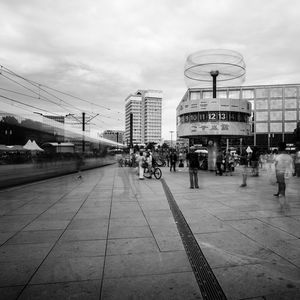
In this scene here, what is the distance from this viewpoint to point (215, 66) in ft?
75.7

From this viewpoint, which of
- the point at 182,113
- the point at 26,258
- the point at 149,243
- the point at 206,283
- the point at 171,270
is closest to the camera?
the point at 206,283

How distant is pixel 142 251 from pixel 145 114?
10246cm

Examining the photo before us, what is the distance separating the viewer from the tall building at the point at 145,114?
88200 millimetres

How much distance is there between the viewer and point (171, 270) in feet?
12.4

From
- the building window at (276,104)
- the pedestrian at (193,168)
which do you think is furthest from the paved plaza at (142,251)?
the building window at (276,104)

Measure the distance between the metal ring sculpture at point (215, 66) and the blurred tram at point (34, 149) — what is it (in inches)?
435

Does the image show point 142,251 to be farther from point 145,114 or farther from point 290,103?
point 145,114

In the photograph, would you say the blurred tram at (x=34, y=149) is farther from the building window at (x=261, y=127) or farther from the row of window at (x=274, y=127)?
the row of window at (x=274, y=127)

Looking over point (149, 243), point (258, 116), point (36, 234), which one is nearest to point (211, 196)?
point (149, 243)

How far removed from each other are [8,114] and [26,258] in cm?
1020

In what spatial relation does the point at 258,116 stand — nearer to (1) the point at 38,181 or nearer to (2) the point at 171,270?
(1) the point at 38,181

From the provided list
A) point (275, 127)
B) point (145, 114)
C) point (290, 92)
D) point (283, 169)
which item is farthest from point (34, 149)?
point (145, 114)

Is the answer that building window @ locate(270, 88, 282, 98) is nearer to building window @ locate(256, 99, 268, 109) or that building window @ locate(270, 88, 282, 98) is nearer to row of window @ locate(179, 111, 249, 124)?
building window @ locate(256, 99, 268, 109)

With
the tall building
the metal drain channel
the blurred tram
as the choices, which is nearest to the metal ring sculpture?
the blurred tram
